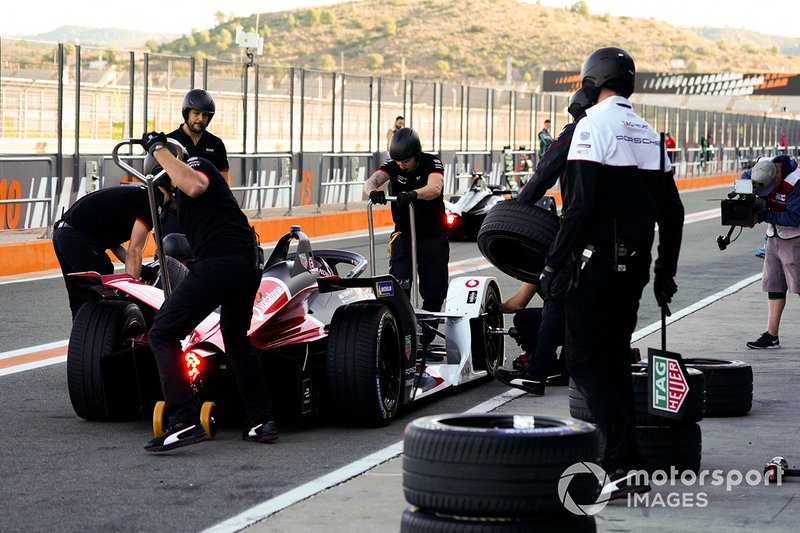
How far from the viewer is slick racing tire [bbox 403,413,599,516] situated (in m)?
5.04

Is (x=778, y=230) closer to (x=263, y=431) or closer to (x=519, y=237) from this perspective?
(x=519, y=237)

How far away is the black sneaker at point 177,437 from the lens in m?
7.42

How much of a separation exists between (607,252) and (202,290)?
2.14 metres

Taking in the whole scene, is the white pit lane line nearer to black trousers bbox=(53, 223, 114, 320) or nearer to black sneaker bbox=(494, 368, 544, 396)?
black sneaker bbox=(494, 368, 544, 396)

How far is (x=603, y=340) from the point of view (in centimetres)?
633

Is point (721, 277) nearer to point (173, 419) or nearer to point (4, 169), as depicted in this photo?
point (4, 169)

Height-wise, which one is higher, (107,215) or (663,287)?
(107,215)

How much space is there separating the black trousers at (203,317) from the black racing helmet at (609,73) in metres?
2.04

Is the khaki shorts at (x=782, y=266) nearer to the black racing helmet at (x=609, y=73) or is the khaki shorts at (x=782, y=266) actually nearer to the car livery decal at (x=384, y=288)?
the car livery decal at (x=384, y=288)

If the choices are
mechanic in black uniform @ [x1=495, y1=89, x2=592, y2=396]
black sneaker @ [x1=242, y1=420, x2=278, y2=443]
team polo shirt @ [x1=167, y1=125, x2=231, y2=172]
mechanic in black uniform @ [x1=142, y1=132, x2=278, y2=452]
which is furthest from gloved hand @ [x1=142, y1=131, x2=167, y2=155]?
team polo shirt @ [x1=167, y1=125, x2=231, y2=172]

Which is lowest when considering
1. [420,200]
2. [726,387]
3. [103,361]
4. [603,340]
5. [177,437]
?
[177,437]

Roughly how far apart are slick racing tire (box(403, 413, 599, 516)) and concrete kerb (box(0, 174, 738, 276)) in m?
13.1

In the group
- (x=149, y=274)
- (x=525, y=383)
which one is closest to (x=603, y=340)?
(x=525, y=383)

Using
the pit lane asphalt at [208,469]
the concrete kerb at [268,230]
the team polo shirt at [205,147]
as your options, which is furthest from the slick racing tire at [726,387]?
the concrete kerb at [268,230]
